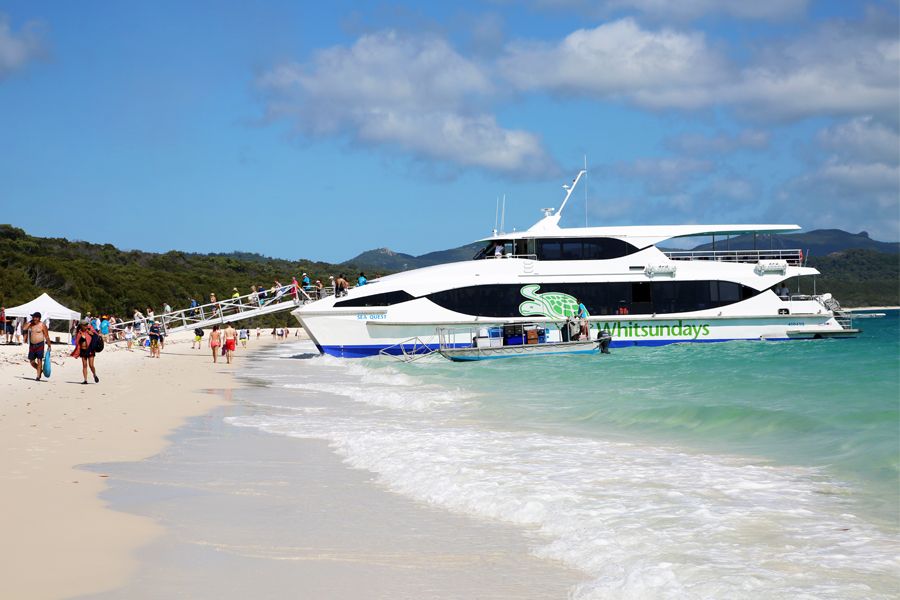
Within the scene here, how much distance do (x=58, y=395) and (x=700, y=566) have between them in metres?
12.3

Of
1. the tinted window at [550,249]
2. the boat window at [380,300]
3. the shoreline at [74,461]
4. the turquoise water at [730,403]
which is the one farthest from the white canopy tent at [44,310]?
the tinted window at [550,249]

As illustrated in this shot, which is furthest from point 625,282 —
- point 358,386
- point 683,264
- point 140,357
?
point 140,357

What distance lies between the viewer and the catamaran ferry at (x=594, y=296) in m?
25.7

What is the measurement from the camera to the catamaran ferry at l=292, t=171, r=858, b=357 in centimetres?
2567

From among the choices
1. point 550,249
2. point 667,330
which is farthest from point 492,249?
point 667,330

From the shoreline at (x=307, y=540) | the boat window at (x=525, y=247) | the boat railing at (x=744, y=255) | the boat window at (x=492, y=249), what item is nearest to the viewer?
the shoreline at (x=307, y=540)

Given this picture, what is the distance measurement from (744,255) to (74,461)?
2372cm

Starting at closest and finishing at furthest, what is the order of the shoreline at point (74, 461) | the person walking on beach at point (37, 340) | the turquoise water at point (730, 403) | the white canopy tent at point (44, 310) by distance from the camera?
the shoreline at point (74, 461)
the turquoise water at point (730, 403)
the person walking on beach at point (37, 340)
the white canopy tent at point (44, 310)

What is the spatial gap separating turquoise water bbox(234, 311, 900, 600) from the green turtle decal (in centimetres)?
643

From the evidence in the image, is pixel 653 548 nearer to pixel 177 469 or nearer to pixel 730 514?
pixel 730 514

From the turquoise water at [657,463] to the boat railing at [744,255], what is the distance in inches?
349

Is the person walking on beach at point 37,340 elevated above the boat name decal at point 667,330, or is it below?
above

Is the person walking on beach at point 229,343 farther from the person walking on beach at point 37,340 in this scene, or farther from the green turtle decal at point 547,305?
the person walking on beach at point 37,340

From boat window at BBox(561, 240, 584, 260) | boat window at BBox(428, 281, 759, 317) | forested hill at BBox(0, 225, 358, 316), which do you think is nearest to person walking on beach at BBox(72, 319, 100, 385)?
boat window at BBox(428, 281, 759, 317)
